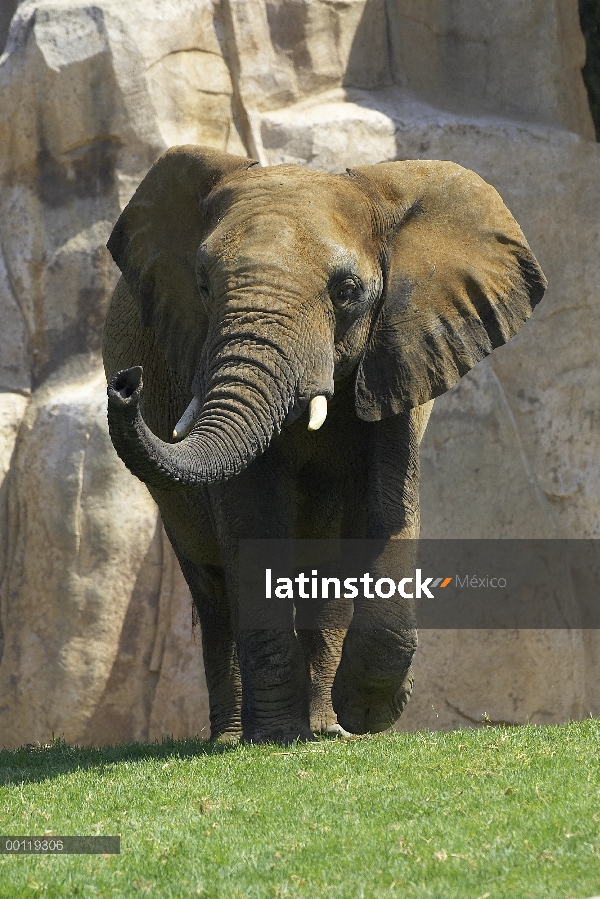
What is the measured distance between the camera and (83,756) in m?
6.52

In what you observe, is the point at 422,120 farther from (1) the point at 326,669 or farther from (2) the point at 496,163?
(1) the point at 326,669

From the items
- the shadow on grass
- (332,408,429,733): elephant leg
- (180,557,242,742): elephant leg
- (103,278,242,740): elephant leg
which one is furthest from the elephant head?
(180,557,242,742): elephant leg

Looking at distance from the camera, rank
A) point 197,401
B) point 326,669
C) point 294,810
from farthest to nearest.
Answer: point 326,669 → point 197,401 → point 294,810

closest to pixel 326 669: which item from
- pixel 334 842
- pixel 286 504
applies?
pixel 286 504

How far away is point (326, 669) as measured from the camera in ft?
26.7

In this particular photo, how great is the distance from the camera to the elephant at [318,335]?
6027 millimetres

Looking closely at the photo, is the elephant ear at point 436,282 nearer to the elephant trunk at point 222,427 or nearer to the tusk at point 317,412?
the tusk at point 317,412

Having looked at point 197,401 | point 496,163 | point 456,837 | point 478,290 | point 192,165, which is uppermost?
point 496,163

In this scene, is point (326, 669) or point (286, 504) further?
point (326, 669)

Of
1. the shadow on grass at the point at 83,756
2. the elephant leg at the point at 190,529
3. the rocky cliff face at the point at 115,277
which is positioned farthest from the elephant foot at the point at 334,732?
the rocky cliff face at the point at 115,277

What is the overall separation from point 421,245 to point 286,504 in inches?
53.6

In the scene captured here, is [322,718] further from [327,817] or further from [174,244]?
[327,817]

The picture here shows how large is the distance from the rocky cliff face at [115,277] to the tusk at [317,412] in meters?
5.03

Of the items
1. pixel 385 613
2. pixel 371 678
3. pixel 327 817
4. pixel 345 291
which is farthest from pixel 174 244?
pixel 327 817
